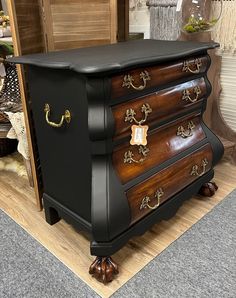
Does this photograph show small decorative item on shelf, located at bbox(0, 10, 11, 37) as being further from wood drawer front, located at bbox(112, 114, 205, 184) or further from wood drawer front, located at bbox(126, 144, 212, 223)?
wood drawer front, located at bbox(126, 144, 212, 223)

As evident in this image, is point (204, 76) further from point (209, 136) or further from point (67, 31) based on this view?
point (67, 31)

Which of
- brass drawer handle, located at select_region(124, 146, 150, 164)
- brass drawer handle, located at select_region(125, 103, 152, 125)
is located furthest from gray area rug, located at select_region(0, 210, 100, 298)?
brass drawer handle, located at select_region(125, 103, 152, 125)

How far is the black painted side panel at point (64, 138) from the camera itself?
979 millimetres

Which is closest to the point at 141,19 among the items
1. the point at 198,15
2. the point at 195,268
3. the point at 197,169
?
the point at 198,15

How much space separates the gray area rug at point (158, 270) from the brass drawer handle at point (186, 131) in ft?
1.39

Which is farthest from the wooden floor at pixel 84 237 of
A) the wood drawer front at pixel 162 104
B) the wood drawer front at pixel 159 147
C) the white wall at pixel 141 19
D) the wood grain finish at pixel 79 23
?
the white wall at pixel 141 19

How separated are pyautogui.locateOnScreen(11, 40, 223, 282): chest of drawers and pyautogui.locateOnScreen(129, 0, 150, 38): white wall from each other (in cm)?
80

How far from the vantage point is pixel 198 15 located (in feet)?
5.45

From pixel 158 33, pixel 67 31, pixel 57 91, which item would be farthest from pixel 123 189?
pixel 158 33

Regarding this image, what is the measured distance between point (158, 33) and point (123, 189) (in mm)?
1243

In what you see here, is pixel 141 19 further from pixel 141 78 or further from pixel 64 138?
pixel 64 138

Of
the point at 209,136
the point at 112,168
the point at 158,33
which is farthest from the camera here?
the point at 158,33

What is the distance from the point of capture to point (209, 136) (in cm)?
144

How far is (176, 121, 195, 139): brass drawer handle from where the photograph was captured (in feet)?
4.25
